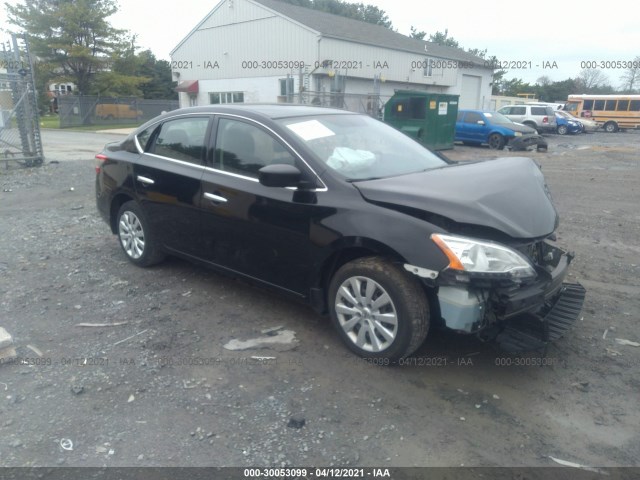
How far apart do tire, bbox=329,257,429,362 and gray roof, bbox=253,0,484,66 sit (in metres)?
25.1

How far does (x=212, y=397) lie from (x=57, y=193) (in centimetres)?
799

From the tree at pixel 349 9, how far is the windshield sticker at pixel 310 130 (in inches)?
2303

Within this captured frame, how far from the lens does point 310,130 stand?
4113 mm

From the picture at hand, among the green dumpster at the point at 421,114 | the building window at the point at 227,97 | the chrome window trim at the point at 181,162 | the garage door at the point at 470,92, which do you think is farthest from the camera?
the garage door at the point at 470,92

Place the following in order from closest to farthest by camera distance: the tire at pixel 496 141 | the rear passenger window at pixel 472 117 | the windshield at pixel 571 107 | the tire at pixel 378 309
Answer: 1. the tire at pixel 378 309
2. the tire at pixel 496 141
3. the rear passenger window at pixel 472 117
4. the windshield at pixel 571 107

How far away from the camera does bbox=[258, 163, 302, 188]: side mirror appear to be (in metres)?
3.60

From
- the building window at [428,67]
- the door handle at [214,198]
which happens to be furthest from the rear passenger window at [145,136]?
the building window at [428,67]

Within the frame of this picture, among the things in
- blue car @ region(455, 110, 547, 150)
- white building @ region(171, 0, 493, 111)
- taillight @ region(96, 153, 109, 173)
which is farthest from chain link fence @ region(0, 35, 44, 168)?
blue car @ region(455, 110, 547, 150)

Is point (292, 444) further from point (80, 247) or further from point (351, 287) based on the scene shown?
point (80, 247)

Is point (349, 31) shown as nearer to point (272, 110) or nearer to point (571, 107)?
point (571, 107)

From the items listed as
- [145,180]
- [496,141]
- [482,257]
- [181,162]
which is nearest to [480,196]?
[482,257]

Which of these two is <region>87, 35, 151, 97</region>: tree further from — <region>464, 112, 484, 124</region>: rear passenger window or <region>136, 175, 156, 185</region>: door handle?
<region>136, 175, 156, 185</region>: door handle

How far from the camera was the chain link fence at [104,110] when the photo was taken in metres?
32.7

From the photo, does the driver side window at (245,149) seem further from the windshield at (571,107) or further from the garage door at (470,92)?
the garage door at (470,92)
